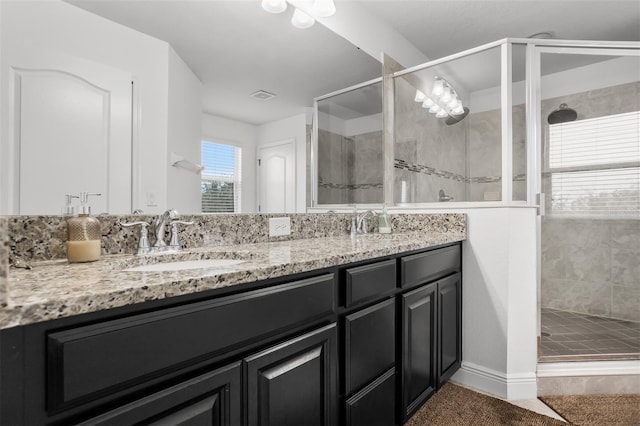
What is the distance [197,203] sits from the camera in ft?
4.29

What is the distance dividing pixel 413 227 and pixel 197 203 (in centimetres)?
138

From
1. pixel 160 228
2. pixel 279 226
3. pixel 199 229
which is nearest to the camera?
pixel 160 228

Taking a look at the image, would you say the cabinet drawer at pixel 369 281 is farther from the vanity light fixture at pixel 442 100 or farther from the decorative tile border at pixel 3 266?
the vanity light fixture at pixel 442 100

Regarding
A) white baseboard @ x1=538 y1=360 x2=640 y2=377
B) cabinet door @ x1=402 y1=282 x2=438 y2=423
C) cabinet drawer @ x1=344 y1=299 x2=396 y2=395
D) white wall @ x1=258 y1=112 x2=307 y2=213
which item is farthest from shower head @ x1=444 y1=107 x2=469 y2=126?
cabinet drawer @ x1=344 y1=299 x2=396 y2=395

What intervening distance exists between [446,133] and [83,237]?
8.34 feet

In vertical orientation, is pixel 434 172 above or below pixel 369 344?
above

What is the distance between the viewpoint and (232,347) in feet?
2.48

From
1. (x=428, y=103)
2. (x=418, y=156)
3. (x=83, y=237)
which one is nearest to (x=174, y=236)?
(x=83, y=237)

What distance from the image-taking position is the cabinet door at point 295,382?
804 millimetres

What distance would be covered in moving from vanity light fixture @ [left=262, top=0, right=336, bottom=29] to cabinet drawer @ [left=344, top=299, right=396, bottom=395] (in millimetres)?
1477

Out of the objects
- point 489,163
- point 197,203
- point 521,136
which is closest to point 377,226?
point 489,163

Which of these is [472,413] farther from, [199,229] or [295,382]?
[199,229]

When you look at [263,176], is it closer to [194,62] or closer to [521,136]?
[194,62]

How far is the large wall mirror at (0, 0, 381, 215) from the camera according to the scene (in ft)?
2.92
